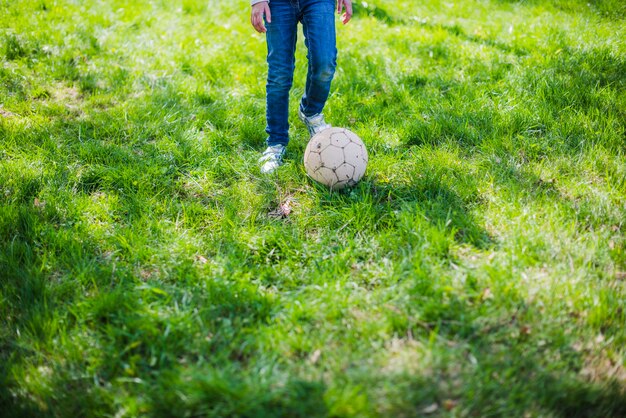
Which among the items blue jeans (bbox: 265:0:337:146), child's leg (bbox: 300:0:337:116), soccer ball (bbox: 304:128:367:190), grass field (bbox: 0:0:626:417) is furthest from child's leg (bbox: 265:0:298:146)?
soccer ball (bbox: 304:128:367:190)

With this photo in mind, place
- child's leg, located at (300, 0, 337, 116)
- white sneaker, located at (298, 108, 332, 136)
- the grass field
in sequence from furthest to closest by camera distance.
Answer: white sneaker, located at (298, 108, 332, 136), child's leg, located at (300, 0, 337, 116), the grass field

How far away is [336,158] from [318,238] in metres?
0.55

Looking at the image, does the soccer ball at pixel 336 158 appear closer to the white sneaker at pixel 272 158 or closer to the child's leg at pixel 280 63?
the white sneaker at pixel 272 158

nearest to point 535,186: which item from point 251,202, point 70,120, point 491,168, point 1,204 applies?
point 491,168

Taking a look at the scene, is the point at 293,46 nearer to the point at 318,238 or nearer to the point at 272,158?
the point at 272,158

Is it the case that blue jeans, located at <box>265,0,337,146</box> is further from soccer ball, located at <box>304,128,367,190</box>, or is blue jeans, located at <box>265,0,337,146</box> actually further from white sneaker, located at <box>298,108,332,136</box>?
soccer ball, located at <box>304,128,367,190</box>

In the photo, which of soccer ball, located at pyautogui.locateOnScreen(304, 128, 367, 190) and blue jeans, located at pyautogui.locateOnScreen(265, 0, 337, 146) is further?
blue jeans, located at pyautogui.locateOnScreen(265, 0, 337, 146)

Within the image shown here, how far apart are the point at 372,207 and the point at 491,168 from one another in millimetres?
959

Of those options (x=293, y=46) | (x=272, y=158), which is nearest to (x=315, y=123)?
(x=272, y=158)

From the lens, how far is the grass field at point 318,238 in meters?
2.03

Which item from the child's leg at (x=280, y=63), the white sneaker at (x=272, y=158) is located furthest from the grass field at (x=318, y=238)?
the child's leg at (x=280, y=63)

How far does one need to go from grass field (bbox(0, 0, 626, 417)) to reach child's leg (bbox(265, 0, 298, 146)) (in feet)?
0.81

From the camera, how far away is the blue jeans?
3.22 meters

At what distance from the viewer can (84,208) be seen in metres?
3.14
